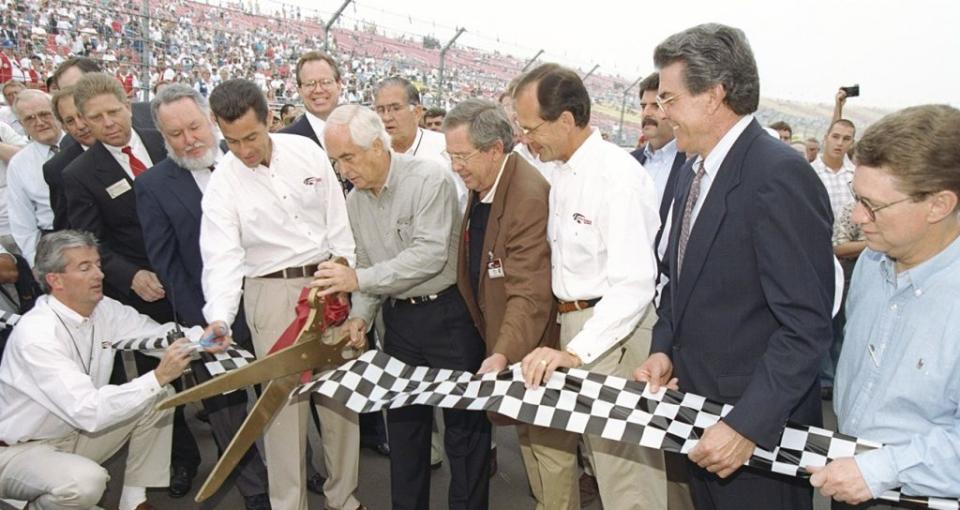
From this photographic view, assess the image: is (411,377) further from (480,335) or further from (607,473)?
(607,473)

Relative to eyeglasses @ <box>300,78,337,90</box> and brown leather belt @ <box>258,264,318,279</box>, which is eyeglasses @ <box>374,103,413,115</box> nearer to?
eyeglasses @ <box>300,78,337,90</box>

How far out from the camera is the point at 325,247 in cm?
318

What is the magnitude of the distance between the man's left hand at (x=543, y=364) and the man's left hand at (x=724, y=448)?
52cm

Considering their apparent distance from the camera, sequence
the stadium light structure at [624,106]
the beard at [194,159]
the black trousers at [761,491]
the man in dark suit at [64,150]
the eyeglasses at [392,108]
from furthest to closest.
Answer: the stadium light structure at [624,106]
the eyeglasses at [392,108]
the man in dark suit at [64,150]
the beard at [194,159]
the black trousers at [761,491]

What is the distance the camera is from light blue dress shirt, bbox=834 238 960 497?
1543 millimetres

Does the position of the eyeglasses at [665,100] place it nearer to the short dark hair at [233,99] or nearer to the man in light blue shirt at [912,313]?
the man in light blue shirt at [912,313]

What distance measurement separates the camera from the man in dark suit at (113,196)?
3.50m

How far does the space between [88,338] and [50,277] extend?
335 millimetres

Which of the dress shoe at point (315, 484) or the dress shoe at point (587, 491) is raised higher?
the dress shoe at point (587, 491)

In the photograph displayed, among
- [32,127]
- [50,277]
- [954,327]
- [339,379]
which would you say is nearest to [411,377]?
[339,379]

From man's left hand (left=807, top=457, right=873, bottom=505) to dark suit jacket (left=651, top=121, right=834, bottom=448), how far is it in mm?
139

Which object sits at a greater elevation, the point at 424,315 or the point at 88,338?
the point at 424,315

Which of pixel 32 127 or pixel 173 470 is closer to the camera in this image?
pixel 173 470

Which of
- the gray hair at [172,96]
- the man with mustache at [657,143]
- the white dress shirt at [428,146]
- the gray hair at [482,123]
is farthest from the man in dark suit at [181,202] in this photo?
the man with mustache at [657,143]
